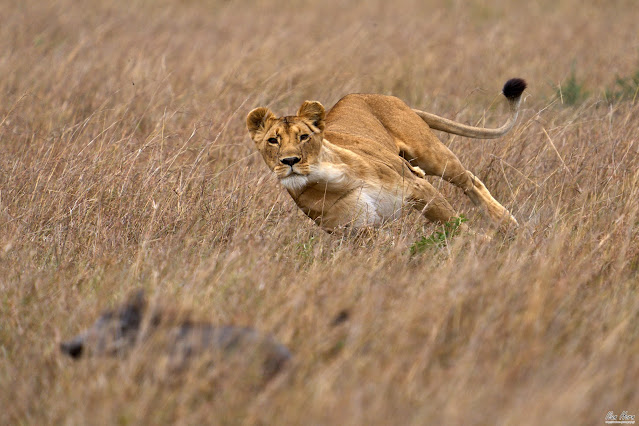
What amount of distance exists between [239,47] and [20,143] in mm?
4124

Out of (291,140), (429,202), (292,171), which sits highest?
(291,140)

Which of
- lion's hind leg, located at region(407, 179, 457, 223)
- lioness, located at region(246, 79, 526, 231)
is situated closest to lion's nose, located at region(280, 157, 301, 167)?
lioness, located at region(246, 79, 526, 231)

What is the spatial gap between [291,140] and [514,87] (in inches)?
68.4

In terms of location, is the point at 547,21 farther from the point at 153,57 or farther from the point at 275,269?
the point at 275,269

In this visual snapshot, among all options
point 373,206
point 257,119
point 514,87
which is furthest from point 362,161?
point 514,87

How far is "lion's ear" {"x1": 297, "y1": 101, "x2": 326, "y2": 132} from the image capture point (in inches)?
195

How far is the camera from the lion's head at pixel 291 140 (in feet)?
15.4

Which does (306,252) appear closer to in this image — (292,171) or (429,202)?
(292,171)

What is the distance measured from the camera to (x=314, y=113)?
4.98m

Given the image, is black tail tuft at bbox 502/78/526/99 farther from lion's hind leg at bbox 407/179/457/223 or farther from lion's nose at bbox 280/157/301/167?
lion's nose at bbox 280/157/301/167

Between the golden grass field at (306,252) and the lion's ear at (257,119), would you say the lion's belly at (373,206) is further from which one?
the lion's ear at (257,119)

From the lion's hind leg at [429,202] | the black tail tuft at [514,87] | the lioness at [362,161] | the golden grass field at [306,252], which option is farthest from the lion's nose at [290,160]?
the black tail tuft at [514,87]

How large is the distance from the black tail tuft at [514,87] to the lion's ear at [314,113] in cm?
140

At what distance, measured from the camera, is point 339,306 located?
343cm
